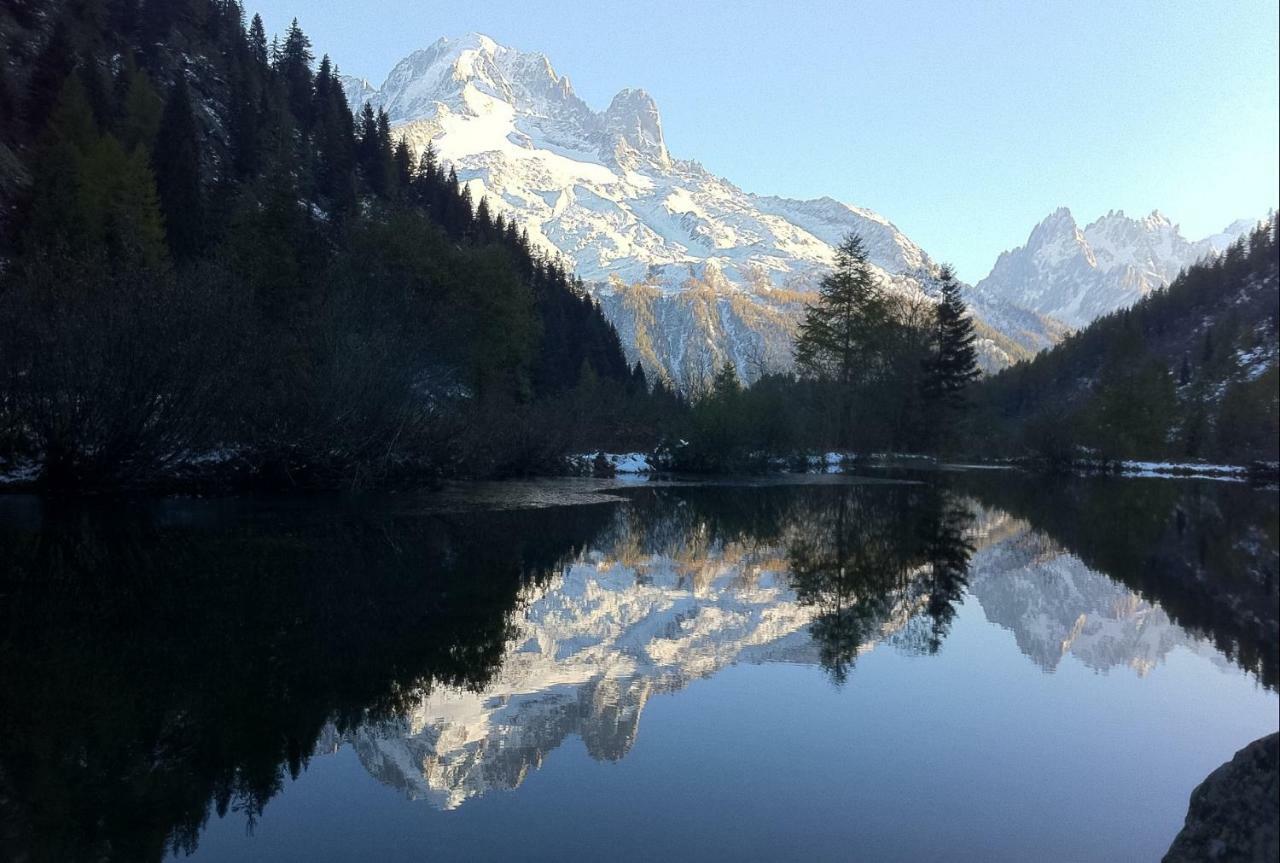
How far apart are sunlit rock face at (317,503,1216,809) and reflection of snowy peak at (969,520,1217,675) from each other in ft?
0.09

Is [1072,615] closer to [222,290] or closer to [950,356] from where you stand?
[222,290]

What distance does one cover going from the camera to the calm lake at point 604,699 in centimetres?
466

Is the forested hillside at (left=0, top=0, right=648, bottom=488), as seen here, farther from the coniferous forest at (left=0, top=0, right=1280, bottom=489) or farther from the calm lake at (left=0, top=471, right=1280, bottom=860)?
the calm lake at (left=0, top=471, right=1280, bottom=860)

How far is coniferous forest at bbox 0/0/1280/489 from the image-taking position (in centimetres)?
2091

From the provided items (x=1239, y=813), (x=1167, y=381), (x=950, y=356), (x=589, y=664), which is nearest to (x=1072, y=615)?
(x=589, y=664)

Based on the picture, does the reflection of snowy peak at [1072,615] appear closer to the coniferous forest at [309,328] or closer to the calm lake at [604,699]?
the calm lake at [604,699]

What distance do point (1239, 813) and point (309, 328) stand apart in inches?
1172

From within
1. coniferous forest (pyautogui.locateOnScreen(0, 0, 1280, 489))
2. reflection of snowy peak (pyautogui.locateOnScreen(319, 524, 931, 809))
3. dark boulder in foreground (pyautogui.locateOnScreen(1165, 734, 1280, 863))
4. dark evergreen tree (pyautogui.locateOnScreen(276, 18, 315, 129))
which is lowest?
reflection of snowy peak (pyautogui.locateOnScreen(319, 524, 931, 809))

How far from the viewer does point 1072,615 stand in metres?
10.4

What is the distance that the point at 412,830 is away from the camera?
15.2 feet

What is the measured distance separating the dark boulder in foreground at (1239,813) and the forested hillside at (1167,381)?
64.5m

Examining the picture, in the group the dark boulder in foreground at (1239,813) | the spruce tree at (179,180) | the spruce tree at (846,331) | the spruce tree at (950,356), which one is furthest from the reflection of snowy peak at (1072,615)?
the spruce tree at (179,180)

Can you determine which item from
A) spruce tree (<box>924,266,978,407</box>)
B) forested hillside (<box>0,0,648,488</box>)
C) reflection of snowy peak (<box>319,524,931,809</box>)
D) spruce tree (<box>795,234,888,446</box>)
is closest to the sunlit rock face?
reflection of snowy peak (<box>319,524,931,809</box>)

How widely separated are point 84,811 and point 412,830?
1.71 m
